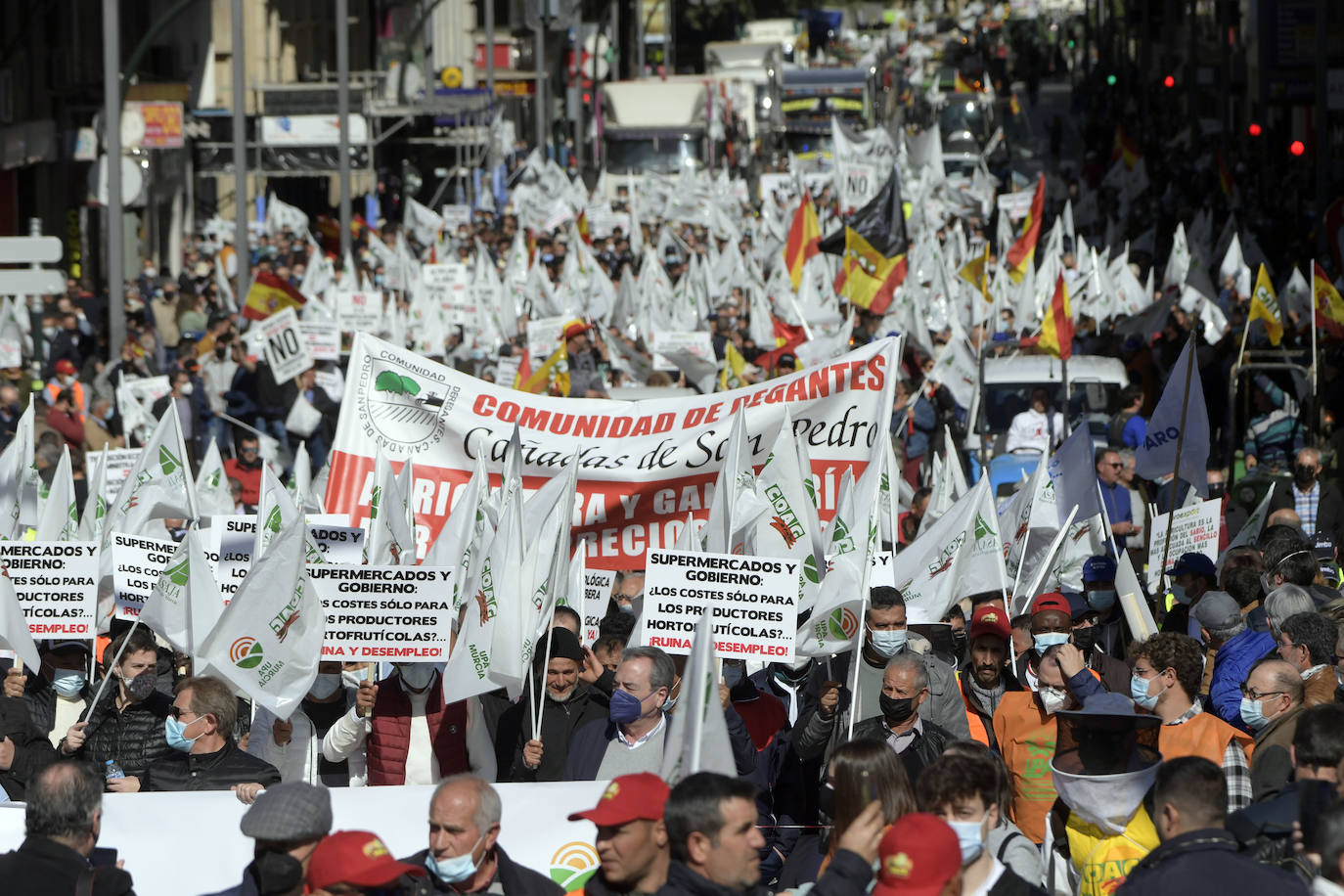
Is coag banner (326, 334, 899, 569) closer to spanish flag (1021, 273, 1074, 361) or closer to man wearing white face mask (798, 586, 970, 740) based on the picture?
man wearing white face mask (798, 586, 970, 740)

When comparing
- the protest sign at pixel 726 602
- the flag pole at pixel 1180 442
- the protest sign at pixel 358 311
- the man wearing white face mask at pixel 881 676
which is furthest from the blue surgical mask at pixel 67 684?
the protest sign at pixel 358 311

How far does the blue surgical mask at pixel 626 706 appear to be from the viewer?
7.02 metres

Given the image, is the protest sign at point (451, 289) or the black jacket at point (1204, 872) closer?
the black jacket at point (1204, 872)

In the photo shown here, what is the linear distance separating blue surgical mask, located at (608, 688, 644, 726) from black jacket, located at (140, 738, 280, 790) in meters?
A: 1.18

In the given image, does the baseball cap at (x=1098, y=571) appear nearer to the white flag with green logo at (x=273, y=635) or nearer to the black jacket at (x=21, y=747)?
the white flag with green logo at (x=273, y=635)

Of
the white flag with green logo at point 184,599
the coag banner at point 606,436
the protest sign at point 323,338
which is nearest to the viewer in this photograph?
the white flag with green logo at point 184,599

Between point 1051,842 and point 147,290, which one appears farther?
point 147,290

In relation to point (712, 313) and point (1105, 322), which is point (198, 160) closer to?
point (712, 313)

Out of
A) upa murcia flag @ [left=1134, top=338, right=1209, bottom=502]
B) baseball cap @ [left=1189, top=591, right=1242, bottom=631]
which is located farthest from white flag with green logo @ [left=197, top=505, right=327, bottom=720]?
upa murcia flag @ [left=1134, top=338, right=1209, bottom=502]

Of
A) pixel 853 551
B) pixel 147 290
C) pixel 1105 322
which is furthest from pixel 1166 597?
pixel 147 290

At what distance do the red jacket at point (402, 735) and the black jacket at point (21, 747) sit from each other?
1157mm

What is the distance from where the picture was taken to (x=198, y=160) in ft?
140

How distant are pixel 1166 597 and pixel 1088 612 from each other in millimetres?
890

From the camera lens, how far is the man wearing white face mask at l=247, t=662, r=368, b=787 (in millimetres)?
7980
